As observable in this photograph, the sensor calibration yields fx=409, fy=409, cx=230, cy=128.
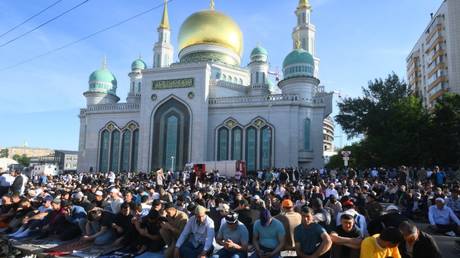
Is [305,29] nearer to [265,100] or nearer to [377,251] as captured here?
[265,100]

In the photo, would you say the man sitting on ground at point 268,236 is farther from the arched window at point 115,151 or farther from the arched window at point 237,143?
the arched window at point 115,151

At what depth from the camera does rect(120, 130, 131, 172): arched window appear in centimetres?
3631

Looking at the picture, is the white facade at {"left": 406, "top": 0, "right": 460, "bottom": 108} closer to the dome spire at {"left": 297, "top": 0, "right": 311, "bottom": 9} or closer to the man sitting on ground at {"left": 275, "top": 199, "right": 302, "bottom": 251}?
the dome spire at {"left": 297, "top": 0, "right": 311, "bottom": 9}

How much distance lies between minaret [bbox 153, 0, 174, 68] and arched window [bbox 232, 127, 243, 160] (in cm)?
1184

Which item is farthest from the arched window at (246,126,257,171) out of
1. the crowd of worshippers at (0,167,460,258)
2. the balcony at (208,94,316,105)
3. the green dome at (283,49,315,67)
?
the crowd of worshippers at (0,167,460,258)

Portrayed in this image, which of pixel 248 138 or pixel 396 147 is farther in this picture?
pixel 248 138

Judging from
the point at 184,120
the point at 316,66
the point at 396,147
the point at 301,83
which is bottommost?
the point at 396,147

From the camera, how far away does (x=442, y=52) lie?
39219mm

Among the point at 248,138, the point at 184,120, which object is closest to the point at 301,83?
the point at 248,138

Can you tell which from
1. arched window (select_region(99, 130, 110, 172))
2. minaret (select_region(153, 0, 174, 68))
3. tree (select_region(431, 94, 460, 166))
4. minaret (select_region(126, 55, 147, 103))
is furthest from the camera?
minaret (select_region(126, 55, 147, 103))

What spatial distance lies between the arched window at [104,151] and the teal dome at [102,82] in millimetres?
5953

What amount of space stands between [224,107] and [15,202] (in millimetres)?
23480

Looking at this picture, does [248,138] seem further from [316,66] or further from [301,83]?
[316,66]

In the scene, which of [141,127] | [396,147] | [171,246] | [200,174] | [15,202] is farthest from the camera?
[141,127]
